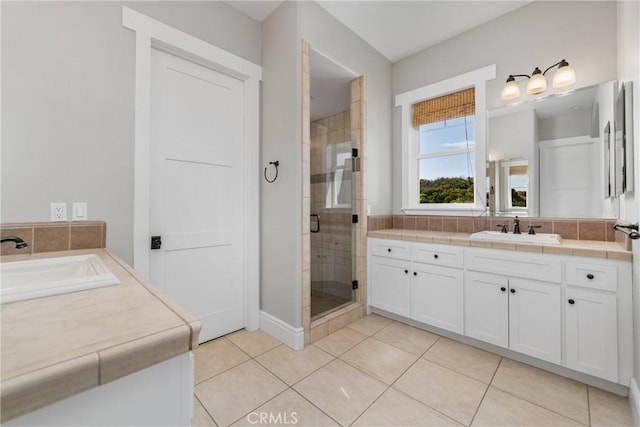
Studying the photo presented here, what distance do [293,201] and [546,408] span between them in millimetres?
2018

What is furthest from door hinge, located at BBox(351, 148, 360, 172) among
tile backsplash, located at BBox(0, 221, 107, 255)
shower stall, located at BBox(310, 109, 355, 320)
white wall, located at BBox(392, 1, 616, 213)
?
tile backsplash, located at BBox(0, 221, 107, 255)

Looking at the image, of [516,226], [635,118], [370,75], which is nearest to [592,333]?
[516,226]

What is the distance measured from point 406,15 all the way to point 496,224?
2.12 metres

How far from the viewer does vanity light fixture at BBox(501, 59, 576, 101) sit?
211 centimetres

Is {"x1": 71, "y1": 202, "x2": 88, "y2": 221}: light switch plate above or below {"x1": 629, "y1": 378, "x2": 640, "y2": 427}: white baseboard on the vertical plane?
above

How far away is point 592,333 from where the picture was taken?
165cm

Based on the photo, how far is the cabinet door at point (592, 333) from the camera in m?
1.59

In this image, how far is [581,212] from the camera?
6.98 ft

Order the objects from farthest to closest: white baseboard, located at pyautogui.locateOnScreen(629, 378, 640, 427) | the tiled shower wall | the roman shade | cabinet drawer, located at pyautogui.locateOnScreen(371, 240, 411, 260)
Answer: the tiled shower wall, the roman shade, cabinet drawer, located at pyautogui.locateOnScreen(371, 240, 411, 260), white baseboard, located at pyautogui.locateOnScreen(629, 378, 640, 427)

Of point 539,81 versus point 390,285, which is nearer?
point 539,81

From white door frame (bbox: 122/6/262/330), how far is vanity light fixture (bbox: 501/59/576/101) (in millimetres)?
2250

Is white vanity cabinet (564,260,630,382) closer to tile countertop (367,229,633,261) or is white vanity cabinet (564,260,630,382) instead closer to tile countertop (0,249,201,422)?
tile countertop (367,229,633,261)

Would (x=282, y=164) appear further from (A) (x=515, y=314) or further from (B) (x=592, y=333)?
(B) (x=592, y=333)

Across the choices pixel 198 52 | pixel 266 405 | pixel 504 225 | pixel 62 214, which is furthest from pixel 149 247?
pixel 504 225
